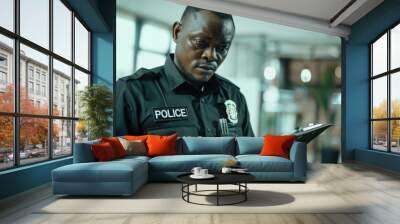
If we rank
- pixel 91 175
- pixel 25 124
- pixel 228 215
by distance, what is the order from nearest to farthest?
pixel 228 215 < pixel 91 175 < pixel 25 124

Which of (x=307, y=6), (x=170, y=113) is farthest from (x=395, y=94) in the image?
(x=170, y=113)

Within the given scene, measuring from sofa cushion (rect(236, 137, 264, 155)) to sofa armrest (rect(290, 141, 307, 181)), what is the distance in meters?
0.82

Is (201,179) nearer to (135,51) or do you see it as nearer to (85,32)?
(135,51)

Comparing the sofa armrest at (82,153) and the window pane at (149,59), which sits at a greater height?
the window pane at (149,59)

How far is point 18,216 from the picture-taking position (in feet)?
12.0

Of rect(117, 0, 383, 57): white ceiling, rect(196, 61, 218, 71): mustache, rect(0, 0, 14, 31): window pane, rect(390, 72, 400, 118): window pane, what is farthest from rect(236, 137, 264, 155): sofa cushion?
rect(0, 0, 14, 31): window pane

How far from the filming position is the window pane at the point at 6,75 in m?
4.50

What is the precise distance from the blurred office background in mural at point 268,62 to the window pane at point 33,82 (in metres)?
2.40

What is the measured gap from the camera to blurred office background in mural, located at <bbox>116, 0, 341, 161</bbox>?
795 cm

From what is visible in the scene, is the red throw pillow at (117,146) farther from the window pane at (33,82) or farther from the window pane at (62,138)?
the window pane at (33,82)

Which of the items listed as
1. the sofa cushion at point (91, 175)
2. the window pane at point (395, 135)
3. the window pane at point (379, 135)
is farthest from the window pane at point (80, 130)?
the window pane at point (379, 135)

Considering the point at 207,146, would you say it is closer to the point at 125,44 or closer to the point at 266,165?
the point at 266,165

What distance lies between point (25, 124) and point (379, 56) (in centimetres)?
751

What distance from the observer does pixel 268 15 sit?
26.3 ft
